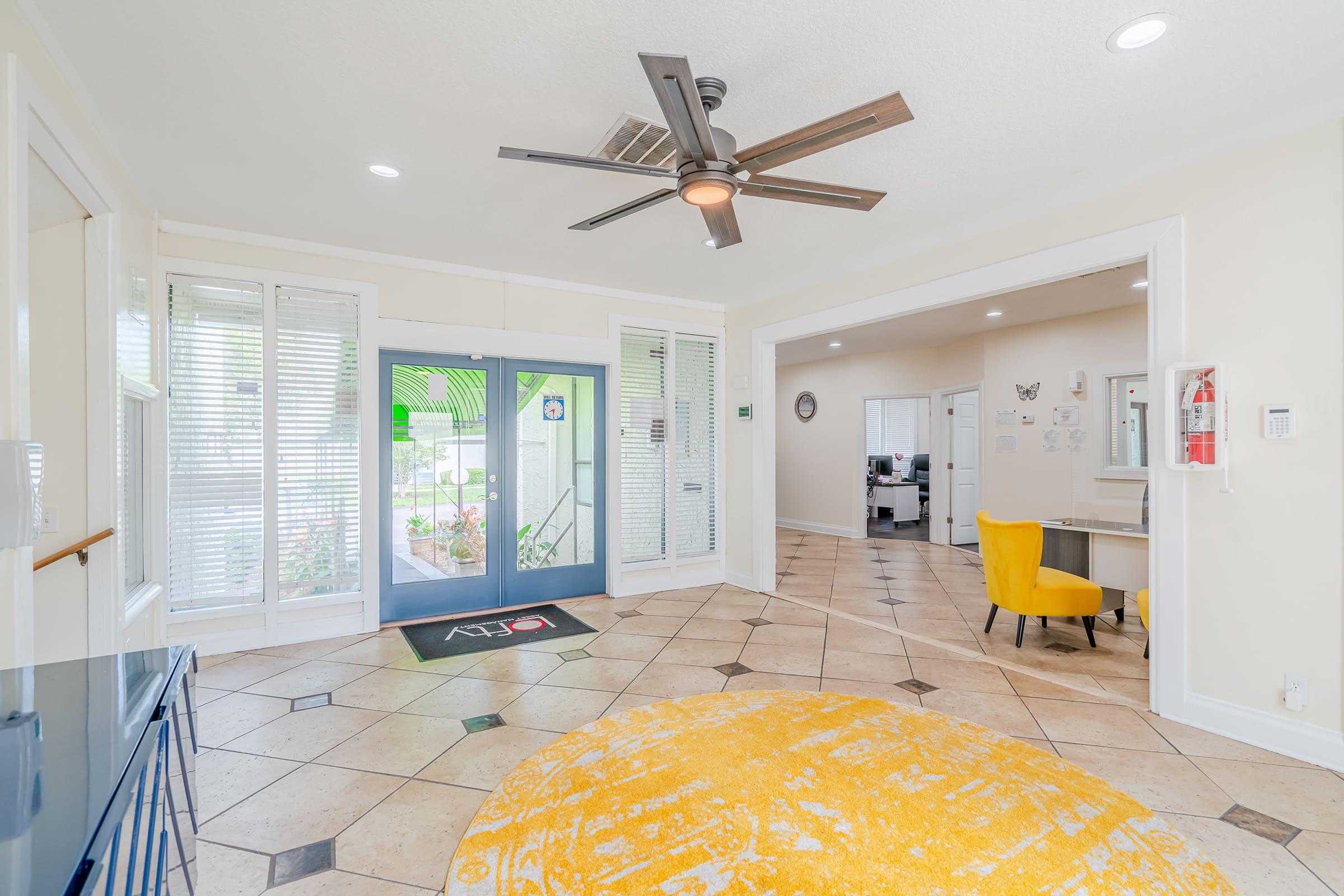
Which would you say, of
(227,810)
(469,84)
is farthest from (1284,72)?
(227,810)

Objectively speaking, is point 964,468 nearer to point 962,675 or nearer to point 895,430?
point 895,430

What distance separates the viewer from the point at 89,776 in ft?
2.75

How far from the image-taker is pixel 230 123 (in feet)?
8.66

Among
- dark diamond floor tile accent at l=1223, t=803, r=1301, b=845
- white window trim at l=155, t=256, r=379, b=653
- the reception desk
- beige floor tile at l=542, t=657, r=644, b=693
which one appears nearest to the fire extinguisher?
dark diamond floor tile accent at l=1223, t=803, r=1301, b=845

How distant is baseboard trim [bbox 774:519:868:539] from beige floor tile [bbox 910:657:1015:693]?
16.4 ft

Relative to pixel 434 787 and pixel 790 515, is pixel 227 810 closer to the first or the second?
pixel 434 787

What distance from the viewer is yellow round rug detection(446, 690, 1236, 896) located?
178 centimetres

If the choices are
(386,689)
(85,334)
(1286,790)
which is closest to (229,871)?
(386,689)

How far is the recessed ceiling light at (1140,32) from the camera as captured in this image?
6.52ft

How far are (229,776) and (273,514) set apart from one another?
2.02 m

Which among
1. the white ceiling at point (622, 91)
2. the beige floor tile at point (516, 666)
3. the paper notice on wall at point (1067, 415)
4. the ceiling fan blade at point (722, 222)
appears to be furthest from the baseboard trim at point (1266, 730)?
the paper notice on wall at point (1067, 415)

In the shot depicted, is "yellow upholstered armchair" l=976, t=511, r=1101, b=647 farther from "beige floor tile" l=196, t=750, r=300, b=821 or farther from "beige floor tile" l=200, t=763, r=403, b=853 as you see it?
"beige floor tile" l=196, t=750, r=300, b=821

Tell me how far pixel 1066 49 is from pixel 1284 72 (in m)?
0.88

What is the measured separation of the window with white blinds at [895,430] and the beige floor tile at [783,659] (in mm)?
8573
